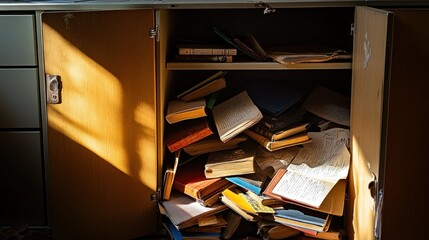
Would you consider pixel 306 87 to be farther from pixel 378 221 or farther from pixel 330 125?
pixel 378 221

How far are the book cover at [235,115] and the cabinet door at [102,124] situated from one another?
8.0 inches

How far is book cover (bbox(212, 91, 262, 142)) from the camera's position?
1687mm

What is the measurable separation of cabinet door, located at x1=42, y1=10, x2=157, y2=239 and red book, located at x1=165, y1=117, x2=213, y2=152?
85 mm

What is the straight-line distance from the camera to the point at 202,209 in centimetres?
168

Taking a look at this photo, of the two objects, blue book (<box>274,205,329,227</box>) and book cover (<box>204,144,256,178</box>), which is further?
book cover (<box>204,144,256,178</box>)

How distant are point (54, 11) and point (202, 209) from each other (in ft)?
2.08

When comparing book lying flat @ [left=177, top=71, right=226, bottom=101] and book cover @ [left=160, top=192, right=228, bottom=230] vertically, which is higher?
book lying flat @ [left=177, top=71, right=226, bottom=101]

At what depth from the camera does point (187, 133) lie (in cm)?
175

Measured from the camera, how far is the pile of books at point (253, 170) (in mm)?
1619

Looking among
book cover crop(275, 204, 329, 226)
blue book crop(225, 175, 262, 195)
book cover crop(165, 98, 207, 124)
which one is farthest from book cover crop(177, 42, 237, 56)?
book cover crop(275, 204, 329, 226)

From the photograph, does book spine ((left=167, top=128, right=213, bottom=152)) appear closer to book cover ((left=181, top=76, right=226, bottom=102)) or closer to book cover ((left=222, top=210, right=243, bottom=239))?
book cover ((left=181, top=76, right=226, bottom=102))

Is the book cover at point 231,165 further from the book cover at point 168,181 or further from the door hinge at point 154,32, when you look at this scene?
the door hinge at point 154,32

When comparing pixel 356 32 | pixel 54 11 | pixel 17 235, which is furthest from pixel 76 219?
pixel 356 32

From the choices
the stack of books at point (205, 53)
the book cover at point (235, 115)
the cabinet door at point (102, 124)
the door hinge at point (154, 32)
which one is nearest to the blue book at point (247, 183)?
the book cover at point (235, 115)
